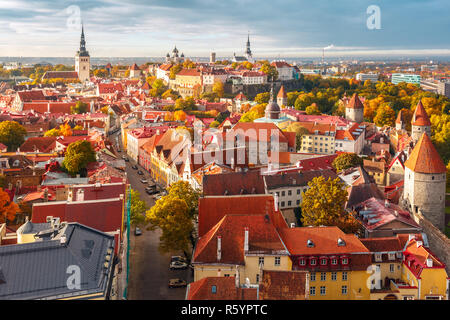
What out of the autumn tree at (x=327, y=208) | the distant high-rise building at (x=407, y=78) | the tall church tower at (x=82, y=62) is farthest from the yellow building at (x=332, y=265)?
the distant high-rise building at (x=407, y=78)

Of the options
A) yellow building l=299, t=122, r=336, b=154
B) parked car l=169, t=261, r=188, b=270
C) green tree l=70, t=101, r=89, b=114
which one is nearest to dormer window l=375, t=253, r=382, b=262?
parked car l=169, t=261, r=188, b=270

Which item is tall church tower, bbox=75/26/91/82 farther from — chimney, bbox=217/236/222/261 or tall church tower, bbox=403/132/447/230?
chimney, bbox=217/236/222/261

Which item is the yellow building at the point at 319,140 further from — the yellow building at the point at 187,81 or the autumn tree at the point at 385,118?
the yellow building at the point at 187,81

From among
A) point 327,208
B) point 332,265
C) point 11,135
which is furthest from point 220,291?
point 11,135

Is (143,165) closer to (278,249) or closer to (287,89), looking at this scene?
(278,249)

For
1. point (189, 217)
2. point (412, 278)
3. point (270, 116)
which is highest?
point (270, 116)

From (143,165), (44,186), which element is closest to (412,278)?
(44,186)
